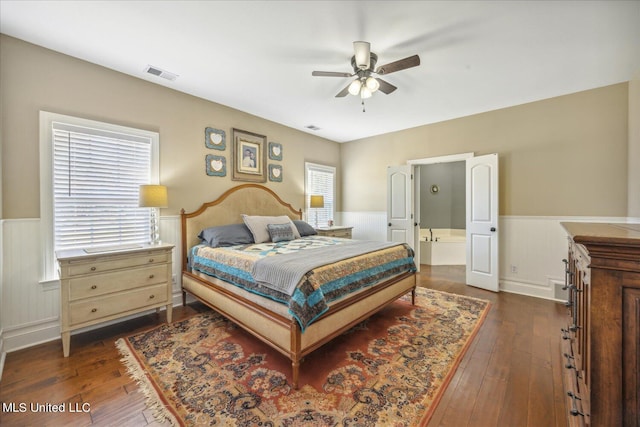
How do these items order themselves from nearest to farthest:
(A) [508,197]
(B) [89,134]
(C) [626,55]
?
(C) [626,55], (B) [89,134], (A) [508,197]

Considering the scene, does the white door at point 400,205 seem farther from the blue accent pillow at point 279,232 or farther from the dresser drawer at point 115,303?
the dresser drawer at point 115,303

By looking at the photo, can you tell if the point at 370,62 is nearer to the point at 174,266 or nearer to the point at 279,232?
the point at 279,232

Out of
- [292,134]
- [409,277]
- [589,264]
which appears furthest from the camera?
[292,134]

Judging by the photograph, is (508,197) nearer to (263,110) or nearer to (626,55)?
(626,55)

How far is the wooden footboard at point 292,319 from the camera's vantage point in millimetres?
1901

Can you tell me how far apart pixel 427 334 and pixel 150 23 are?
3777 millimetres

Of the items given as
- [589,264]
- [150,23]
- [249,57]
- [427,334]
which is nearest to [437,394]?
[427,334]

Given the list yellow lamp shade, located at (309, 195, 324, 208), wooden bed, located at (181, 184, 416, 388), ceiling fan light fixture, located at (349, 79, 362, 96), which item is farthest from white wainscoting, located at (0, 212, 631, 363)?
ceiling fan light fixture, located at (349, 79, 362, 96)

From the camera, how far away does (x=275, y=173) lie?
15.4 ft

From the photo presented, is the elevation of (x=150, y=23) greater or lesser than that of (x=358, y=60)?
greater

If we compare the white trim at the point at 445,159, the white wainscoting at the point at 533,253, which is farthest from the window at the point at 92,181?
the white wainscoting at the point at 533,253

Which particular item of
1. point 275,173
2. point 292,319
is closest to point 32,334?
point 292,319

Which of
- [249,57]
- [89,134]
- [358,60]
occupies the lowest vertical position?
[89,134]

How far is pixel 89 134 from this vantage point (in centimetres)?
278
